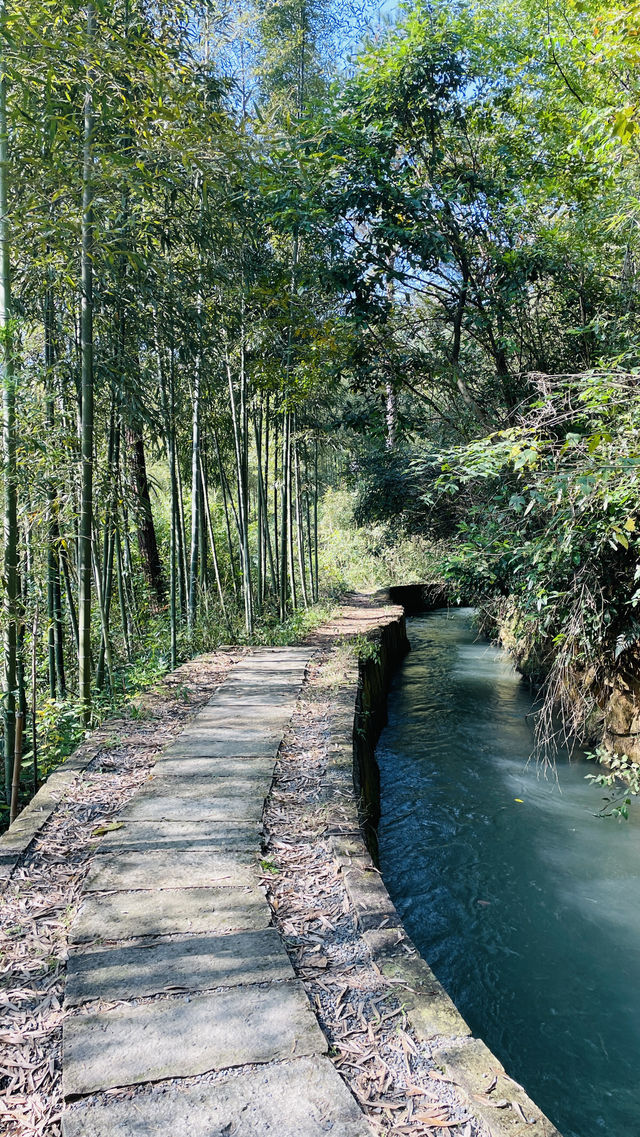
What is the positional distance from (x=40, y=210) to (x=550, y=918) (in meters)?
4.62

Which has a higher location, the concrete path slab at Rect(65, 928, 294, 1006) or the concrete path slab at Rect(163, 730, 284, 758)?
the concrete path slab at Rect(163, 730, 284, 758)

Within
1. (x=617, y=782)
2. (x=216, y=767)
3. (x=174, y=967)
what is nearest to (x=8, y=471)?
(x=216, y=767)

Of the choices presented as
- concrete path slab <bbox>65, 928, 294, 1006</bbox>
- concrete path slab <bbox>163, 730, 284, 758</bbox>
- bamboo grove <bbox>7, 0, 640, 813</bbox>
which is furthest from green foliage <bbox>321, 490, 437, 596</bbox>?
concrete path slab <bbox>65, 928, 294, 1006</bbox>

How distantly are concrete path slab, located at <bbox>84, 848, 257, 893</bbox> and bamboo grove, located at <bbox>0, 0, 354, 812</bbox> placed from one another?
93cm

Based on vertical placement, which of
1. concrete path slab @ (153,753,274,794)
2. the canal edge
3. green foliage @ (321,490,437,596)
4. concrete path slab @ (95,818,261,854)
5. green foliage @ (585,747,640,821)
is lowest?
green foliage @ (585,747,640,821)

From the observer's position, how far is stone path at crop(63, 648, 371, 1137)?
4.50ft

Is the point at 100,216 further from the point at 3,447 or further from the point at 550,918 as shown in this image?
the point at 550,918

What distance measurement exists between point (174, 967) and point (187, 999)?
0.13 meters

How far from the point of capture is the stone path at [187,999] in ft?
4.50

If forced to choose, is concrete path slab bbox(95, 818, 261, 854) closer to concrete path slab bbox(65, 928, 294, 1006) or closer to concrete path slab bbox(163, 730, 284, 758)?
concrete path slab bbox(65, 928, 294, 1006)

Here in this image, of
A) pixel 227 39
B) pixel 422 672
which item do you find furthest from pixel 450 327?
pixel 422 672

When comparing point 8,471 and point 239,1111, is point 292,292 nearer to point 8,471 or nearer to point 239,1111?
point 8,471

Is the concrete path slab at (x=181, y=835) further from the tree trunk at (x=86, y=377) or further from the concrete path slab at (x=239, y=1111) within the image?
the tree trunk at (x=86, y=377)

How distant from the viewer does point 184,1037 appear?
156 cm
